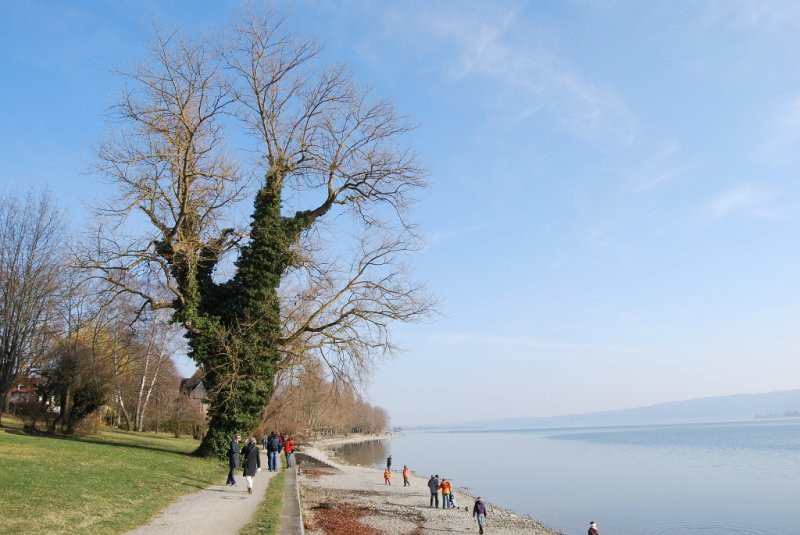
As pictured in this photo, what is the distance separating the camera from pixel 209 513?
12.7 m

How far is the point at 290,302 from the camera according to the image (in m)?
25.5

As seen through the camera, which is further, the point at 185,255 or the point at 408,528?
the point at 185,255

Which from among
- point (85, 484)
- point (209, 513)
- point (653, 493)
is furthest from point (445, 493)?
point (653, 493)

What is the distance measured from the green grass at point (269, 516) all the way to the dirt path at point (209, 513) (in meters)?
0.17

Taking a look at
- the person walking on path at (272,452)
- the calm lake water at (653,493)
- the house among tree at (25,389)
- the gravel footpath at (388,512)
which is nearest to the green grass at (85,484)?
the person walking on path at (272,452)

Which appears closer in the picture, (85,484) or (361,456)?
(85,484)

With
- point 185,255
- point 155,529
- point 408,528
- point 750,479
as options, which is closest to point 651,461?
point 750,479

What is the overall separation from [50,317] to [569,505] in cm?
3097

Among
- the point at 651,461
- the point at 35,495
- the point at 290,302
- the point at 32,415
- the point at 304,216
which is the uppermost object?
the point at 304,216

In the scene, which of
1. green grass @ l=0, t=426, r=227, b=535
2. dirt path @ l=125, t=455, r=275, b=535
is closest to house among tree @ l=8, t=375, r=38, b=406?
green grass @ l=0, t=426, r=227, b=535

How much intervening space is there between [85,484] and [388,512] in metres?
12.5

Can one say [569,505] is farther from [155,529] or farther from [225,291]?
[155,529]

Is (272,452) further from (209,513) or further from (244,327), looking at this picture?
(209,513)

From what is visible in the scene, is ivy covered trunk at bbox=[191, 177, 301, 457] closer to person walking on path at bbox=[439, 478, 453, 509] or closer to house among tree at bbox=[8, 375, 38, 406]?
person walking on path at bbox=[439, 478, 453, 509]
